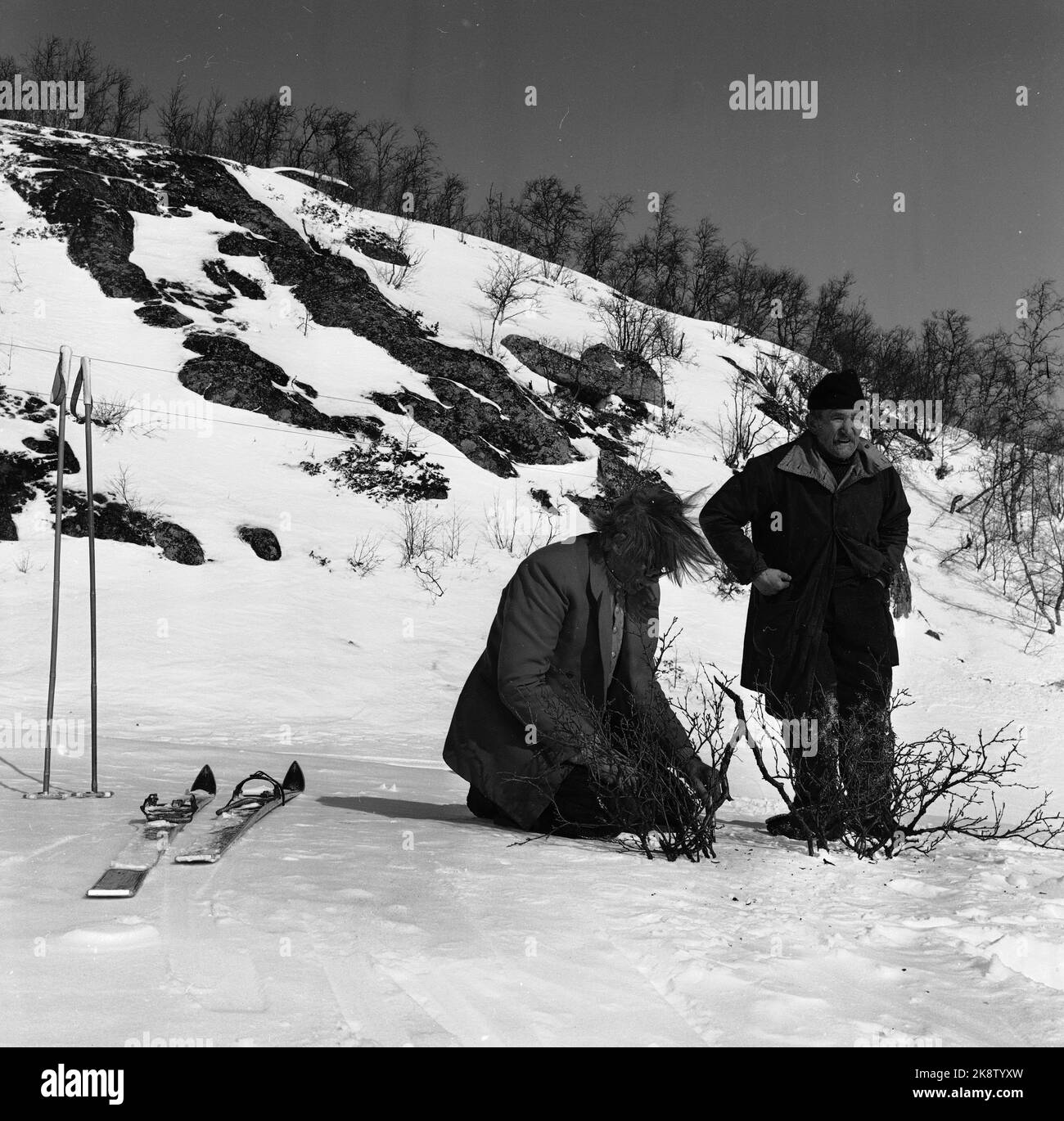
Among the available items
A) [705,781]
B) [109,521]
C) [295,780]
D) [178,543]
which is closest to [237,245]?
[109,521]

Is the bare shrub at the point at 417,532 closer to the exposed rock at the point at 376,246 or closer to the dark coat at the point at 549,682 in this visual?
the dark coat at the point at 549,682

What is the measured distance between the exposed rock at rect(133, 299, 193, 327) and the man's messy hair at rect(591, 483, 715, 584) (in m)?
17.3

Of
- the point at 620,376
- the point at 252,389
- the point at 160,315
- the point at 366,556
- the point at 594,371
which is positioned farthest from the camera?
the point at 620,376

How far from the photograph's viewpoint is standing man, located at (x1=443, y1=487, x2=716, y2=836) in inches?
139

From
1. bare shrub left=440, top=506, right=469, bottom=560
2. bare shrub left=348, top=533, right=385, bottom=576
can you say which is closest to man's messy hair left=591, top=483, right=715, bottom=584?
bare shrub left=348, top=533, right=385, bottom=576

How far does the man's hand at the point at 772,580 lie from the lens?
406 centimetres

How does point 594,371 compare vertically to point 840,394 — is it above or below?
above

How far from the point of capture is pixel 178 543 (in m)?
13.3

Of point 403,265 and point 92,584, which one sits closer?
point 92,584

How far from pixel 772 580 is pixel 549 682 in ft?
3.13

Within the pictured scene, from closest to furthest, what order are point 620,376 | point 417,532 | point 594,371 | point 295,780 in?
point 295,780 → point 417,532 → point 594,371 → point 620,376

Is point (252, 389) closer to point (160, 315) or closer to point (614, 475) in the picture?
point (160, 315)

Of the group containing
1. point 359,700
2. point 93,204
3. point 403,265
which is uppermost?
point 93,204
